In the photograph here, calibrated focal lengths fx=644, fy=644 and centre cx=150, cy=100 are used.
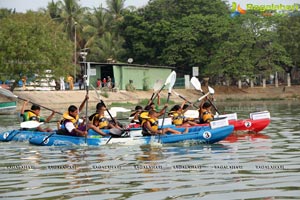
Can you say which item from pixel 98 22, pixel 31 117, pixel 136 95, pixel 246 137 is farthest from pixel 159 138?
pixel 98 22

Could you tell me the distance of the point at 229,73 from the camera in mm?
56438

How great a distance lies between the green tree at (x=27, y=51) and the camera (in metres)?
41.1

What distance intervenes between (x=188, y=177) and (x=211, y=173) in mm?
583

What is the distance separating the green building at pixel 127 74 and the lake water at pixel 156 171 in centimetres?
3571

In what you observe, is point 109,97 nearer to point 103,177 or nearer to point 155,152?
point 155,152

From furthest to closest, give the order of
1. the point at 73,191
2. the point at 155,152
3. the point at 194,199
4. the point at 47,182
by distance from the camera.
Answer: the point at 155,152
the point at 47,182
the point at 73,191
the point at 194,199

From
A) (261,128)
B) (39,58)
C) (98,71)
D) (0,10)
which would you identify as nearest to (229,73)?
(98,71)

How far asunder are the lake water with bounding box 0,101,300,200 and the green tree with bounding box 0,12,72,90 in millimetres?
24085

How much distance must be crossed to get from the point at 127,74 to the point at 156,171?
1713 inches

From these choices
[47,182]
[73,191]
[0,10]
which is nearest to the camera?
[73,191]

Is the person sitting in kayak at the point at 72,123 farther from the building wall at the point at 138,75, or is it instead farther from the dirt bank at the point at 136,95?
the building wall at the point at 138,75

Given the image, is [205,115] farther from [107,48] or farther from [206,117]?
[107,48]

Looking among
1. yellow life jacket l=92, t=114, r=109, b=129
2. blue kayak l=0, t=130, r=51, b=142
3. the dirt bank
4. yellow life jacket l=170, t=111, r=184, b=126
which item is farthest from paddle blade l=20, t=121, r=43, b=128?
the dirt bank

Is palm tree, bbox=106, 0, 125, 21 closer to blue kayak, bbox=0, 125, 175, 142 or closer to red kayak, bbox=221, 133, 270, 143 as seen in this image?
red kayak, bbox=221, 133, 270, 143
